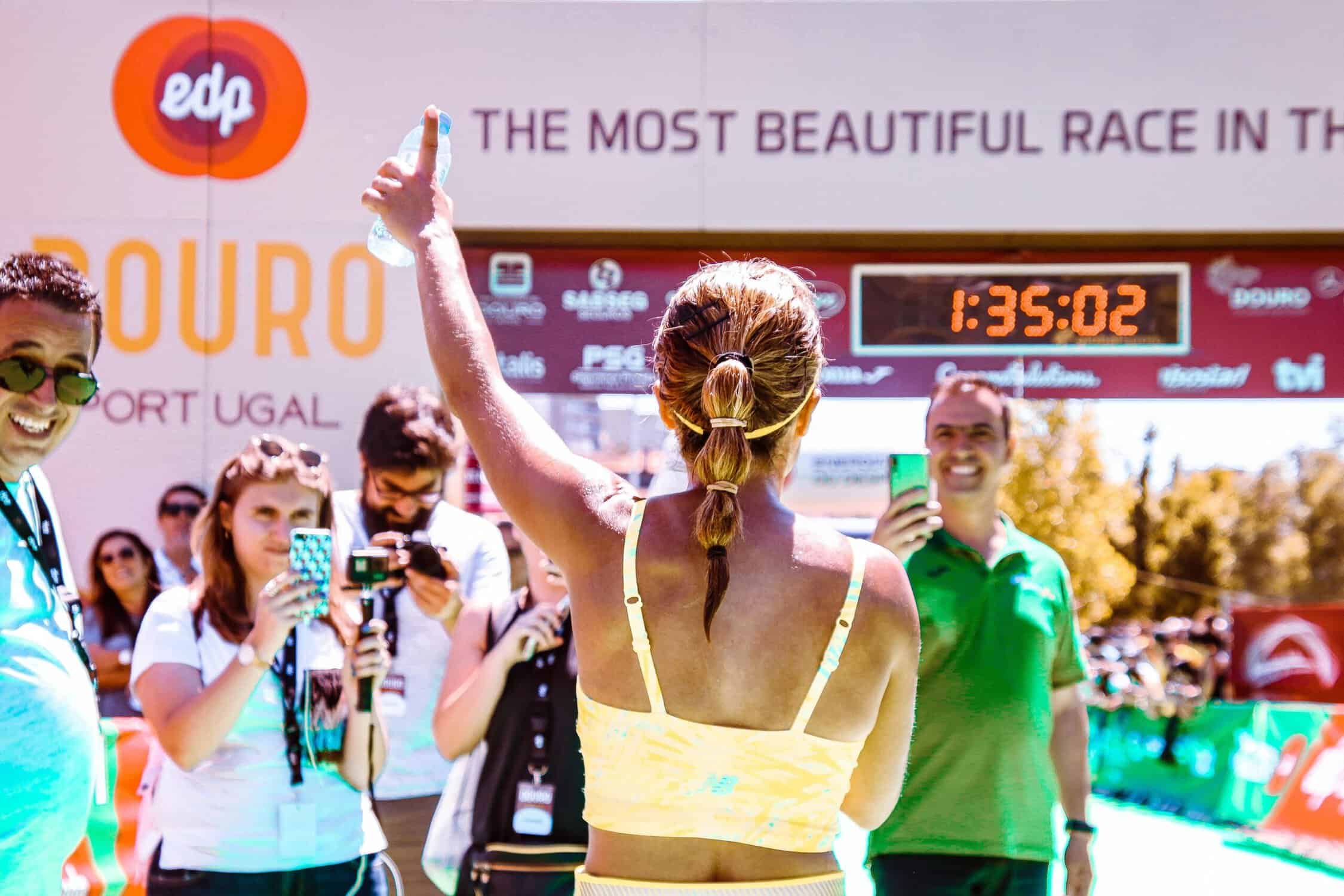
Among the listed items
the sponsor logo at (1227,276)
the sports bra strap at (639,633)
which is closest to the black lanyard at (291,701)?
the sports bra strap at (639,633)

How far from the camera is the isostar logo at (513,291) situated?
21.1 feet

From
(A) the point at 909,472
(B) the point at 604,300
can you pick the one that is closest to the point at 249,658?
(A) the point at 909,472

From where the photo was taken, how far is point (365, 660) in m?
3.57

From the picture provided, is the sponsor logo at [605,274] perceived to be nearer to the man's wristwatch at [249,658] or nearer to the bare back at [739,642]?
the man's wristwatch at [249,658]

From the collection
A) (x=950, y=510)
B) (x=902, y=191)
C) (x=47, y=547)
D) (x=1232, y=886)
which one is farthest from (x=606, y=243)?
(x=1232, y=886)

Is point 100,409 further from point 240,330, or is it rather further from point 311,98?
point 311,98

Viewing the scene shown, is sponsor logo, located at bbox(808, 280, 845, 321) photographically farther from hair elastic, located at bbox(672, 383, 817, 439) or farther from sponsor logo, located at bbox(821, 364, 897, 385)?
hair elastic, located at bbox(672, 383, 817, 439)

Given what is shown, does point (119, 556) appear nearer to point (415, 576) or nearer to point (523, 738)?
point (415, 576)

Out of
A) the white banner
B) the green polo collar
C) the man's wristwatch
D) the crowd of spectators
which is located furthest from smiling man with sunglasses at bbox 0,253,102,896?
the crowd of spectators

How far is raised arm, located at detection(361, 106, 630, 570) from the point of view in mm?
1802

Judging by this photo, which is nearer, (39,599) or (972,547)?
(39,599)

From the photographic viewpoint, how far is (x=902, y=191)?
20.7 ft

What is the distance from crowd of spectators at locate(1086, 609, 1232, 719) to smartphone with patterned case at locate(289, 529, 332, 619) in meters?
10.9

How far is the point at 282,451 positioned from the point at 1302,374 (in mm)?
4873
